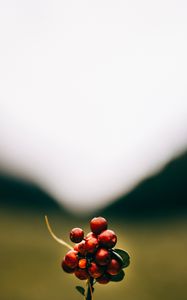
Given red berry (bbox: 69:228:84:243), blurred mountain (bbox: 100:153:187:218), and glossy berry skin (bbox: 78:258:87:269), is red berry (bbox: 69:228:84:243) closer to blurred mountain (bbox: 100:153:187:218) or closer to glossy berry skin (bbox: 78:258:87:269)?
glossy berry skin (bbox: 78:258:87:269)

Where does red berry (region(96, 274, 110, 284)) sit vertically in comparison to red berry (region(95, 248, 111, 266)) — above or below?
below

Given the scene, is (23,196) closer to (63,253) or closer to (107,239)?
(63,253)

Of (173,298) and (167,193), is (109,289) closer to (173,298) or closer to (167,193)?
(173,298)

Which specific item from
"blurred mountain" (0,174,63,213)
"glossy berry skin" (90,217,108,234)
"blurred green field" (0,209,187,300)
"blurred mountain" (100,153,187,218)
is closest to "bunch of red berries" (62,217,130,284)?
"glossy berry skin" (90,217,108,234)

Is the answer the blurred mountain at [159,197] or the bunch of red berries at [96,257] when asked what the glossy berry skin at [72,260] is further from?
the blurred mountain at [159,197]

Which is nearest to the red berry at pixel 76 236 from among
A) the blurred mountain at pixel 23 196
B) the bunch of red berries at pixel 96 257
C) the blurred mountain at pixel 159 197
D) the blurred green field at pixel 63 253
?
the bunch of red berries at pixel 96 257

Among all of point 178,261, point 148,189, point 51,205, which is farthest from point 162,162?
point 51,205
